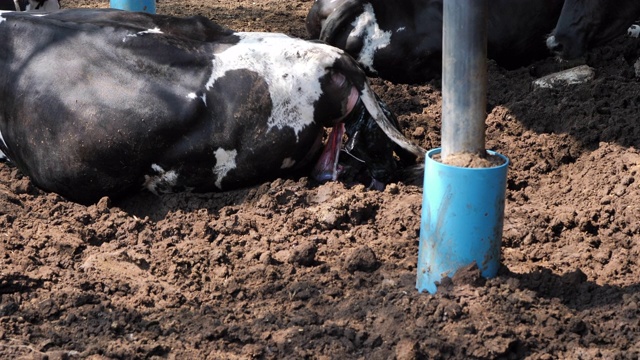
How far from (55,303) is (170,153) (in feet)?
4.08

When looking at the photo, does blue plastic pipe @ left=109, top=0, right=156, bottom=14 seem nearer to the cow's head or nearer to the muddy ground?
the muddy ground

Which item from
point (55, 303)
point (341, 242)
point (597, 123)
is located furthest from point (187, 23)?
point (597, 123)

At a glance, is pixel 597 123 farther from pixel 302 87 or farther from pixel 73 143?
pixel 73 143

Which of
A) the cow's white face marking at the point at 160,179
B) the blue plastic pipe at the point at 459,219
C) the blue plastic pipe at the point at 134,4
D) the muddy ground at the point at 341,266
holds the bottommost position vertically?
the muddy ground at the point at 341,266

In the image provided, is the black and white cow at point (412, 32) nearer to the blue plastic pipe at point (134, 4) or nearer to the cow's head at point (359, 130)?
the blue plastic pipe at point (134, 4)

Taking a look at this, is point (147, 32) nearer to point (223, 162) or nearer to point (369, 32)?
point (223, 162)

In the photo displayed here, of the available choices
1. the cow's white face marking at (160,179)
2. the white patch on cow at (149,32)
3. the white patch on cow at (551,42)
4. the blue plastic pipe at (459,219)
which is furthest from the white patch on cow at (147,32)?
the white patch on cow at (551,42)

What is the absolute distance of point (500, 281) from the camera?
346cm

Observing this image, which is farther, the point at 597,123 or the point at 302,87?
the point at 597,123

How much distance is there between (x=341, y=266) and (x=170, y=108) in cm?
127

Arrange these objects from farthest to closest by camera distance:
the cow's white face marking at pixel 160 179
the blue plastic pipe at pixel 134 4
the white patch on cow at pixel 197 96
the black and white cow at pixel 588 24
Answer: the blue plastic pipe at pixel 134 4, the black and white cow at pixel 588 24, the cow's white face marking at pixel 160 179, the white patch on cow at pixel 197 96

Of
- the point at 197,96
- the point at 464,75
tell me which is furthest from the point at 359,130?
the point at 464,75

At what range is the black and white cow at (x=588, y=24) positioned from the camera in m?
6.24

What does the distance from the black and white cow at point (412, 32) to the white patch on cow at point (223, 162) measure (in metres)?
1.91
